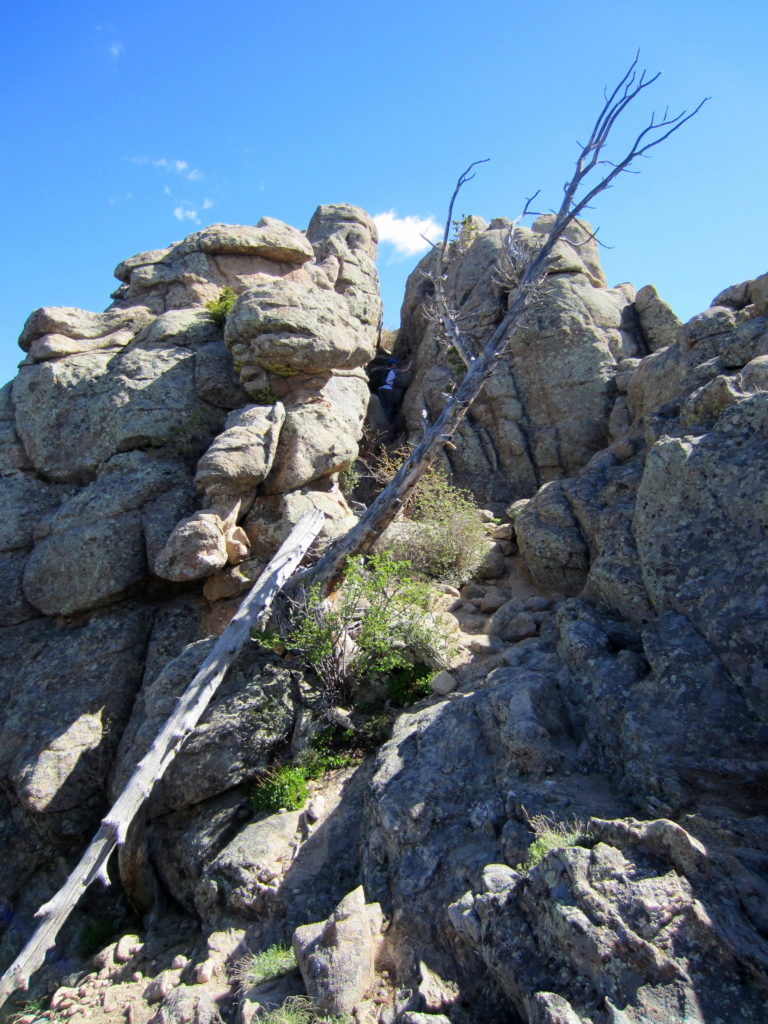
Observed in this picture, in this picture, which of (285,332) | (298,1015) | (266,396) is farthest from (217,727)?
(285,332)

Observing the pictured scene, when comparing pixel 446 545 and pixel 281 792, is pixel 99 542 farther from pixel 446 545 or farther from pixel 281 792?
pixel 446 545

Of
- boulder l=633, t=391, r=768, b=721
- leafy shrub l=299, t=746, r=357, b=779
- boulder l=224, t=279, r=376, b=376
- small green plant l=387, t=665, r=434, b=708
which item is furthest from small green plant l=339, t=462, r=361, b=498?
boulder l=633, t=391, r=768, b=721

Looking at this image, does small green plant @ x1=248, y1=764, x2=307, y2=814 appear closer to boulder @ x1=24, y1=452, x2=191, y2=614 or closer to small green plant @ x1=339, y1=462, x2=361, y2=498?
boulder @ x1=24, y1=452, x2=191, y2=614

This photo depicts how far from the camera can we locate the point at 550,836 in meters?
6.01

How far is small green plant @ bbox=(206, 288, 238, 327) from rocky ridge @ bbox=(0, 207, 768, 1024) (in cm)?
85

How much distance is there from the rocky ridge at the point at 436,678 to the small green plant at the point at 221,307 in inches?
33.5

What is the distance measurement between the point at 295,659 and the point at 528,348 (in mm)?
12250

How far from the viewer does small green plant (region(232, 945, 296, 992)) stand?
22.6 feet

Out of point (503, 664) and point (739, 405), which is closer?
point (739, 405)

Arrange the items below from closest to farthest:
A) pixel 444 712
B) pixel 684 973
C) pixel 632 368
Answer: pixel 684 973, pixel 444 712, pixel 632 368

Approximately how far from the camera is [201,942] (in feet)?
28.3

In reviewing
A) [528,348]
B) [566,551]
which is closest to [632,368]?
[528,348]

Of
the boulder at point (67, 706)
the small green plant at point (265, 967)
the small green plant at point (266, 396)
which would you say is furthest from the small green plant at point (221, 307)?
the small green plant at point (265, 967)

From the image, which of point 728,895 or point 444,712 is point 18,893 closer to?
point 444,712
